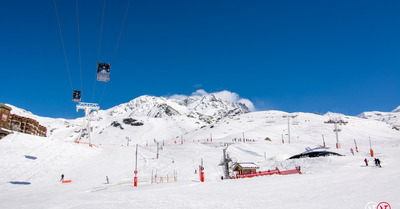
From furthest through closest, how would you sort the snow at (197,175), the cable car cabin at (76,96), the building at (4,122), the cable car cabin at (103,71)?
the cable car cabin at (76,96)
the building at (4,122)
the cable car cabin at (103,71)
the snow at (197,175)

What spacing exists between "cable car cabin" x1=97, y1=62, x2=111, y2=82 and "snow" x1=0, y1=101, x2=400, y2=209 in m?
10.2

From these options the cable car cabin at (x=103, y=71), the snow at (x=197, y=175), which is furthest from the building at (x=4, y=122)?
the cable car cabin at (x=103, y=71)

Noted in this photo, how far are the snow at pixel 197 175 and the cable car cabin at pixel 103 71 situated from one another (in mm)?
10173

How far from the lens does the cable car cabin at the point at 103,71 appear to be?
23.2m

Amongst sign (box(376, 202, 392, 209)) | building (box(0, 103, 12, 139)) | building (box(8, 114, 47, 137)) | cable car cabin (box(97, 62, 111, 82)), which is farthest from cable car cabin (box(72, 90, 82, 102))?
sign (box(376, 202, 392, 209))

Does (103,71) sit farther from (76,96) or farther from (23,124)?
(23,124)

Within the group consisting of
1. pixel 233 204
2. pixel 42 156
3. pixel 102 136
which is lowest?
A: pixel 233 204

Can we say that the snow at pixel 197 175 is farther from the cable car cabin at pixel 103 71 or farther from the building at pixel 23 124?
the building at pixel 23 124

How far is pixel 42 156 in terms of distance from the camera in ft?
118

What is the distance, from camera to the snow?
9.38m

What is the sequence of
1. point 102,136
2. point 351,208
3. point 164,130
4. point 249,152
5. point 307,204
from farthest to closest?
point 164,130 < point 102,136 < point 249,152 < point 307,204 < point 351,208

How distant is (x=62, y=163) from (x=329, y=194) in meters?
37.4

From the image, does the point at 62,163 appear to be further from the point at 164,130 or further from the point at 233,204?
the point at 164,130

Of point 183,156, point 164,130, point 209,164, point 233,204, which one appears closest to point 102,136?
point 164,130
